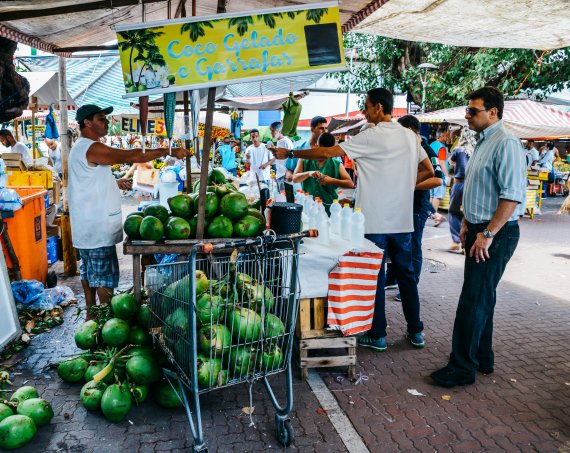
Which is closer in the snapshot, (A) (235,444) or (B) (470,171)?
(A) (235,444)

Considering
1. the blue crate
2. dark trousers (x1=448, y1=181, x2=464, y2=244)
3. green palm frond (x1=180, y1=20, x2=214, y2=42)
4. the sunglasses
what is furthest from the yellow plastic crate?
the sunglasses

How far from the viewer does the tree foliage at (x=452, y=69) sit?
1311 centimetres

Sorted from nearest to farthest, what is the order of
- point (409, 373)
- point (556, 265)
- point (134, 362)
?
point (134, 362) < point (409, 373) < point (556, 265)

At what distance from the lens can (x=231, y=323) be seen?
2.95m

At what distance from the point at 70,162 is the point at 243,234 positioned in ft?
6.01

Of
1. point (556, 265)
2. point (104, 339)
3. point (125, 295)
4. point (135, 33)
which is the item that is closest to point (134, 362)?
point (104, 339)

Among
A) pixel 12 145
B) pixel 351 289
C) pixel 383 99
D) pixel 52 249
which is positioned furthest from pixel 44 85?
pixel 351 289

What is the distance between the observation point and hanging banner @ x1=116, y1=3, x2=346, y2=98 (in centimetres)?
324

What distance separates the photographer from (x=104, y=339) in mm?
3709

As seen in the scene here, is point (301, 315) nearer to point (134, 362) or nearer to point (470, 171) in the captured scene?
point (134, 362)

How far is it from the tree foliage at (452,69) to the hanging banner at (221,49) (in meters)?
10.8

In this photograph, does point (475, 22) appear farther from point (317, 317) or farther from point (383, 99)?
point (317, 317)

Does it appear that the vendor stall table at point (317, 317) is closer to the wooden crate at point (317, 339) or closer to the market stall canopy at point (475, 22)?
the wooden crate at point (317, 339)

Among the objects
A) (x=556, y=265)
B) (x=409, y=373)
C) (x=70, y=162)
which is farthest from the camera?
(x=556, y=265)
